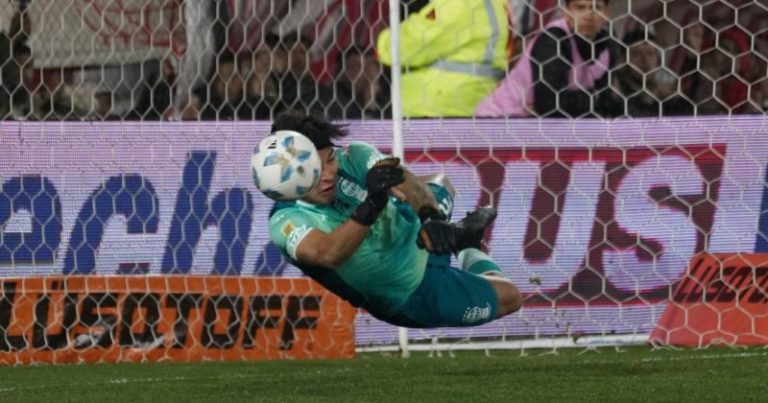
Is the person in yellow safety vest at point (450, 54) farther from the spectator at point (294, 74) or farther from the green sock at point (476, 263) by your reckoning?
the green sock at point (476, 263)

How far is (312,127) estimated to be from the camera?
314 inches

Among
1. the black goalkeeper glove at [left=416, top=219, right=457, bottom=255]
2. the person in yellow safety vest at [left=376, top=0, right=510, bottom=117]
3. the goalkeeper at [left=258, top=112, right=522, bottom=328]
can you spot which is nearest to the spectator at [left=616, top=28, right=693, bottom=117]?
the person in yellow safety vest at [left=376, top=0, right=510, bottom=117]

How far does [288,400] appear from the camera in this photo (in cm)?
809

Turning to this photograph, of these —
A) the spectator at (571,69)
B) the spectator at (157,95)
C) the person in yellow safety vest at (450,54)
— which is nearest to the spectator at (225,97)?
the spectator at (157,95)

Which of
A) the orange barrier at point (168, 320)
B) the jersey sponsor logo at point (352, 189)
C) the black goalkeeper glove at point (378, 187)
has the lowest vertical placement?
the orange barrier at point (168, 320)

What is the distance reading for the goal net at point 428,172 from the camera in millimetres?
10508

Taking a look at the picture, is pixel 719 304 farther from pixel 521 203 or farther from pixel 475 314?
pixel 475 314

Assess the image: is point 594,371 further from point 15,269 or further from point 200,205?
point 15,269

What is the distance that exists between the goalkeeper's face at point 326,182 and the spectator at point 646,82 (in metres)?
3.23

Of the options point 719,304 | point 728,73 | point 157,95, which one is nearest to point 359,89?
point 157,95

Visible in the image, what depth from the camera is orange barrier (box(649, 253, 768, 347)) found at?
1027 centimetres

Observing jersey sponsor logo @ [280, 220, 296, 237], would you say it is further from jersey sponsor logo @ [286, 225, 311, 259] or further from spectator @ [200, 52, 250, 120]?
spectator @ [200, 52, 250, 120]

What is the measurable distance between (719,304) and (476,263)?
2288 millimetres

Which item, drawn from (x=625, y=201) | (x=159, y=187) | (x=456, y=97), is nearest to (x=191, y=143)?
(x=159, y=187)
